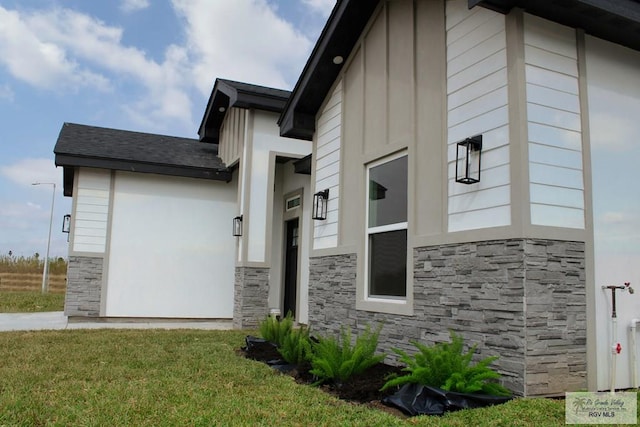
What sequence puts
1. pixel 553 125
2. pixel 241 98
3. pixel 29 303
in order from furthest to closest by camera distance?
pixel 29 303
pixel 241 98
pixel 553 125

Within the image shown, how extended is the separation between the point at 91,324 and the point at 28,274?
481 inches

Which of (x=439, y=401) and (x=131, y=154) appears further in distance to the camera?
(x=131, y=154)

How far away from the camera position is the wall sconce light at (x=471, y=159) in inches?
189

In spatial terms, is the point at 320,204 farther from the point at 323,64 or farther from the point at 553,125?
the point at 553,125

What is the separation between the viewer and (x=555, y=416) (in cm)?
367

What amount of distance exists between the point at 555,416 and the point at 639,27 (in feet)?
11.5

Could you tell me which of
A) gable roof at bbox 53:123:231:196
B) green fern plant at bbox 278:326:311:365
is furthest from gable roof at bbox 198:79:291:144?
green fern plant at bbox 278:326:311:365

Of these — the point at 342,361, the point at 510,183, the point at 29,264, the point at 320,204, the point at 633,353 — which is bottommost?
the point at 342,361

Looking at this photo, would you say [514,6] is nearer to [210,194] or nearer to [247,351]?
[247,351]

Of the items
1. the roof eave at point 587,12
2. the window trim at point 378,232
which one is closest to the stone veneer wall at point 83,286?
the window trim at point 378,232

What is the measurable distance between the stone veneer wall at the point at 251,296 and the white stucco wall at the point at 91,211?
375 centimetres

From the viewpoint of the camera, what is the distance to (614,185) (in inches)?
189

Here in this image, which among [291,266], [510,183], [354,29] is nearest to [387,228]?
[510,183]

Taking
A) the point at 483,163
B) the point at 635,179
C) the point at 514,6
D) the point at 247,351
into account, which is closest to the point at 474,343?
the point at 483,163
